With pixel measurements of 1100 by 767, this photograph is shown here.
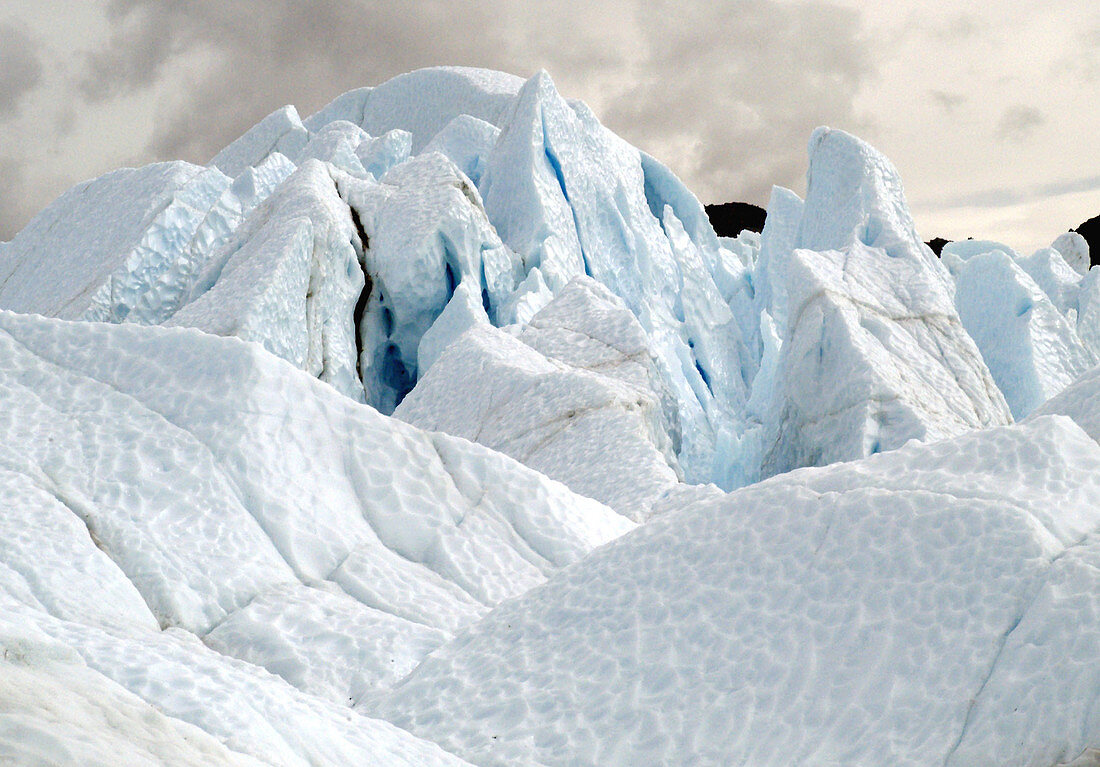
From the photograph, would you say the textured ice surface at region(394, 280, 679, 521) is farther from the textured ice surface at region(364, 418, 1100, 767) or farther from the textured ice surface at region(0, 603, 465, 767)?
the textured ice surface at region(0, 603, 465, 767)

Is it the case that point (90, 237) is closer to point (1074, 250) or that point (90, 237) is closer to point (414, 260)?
point (414, 260)

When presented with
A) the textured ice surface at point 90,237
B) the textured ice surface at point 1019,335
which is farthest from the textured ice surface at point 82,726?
the textured ice surface at point 1019,335

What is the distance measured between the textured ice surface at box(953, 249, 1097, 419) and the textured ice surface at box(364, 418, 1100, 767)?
1041 centimetres

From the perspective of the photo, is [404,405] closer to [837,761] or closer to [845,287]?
[845,287]

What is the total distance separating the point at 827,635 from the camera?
10.8ft

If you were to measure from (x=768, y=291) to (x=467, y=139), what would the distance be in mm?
6125

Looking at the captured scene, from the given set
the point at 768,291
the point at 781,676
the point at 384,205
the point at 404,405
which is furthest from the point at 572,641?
the point at 768,291

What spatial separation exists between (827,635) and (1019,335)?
1203 centimetres

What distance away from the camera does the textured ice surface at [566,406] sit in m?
7.69

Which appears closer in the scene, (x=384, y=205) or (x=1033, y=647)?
(x=1033, y=647)

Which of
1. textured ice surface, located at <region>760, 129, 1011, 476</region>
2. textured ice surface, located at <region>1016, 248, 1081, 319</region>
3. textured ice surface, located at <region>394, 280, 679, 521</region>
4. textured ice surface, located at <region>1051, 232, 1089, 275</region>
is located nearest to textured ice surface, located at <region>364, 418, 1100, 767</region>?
textured ice surface, located at <region>394, 280, 679, 521</region>

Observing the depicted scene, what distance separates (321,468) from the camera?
490 centimetres

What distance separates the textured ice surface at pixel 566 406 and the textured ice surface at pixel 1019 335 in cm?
621

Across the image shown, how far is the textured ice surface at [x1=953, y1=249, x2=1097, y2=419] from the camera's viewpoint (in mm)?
13281
